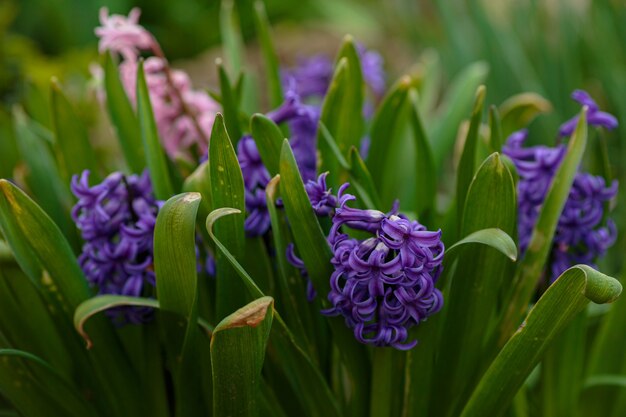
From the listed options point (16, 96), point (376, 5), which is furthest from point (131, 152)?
point (376, 5)

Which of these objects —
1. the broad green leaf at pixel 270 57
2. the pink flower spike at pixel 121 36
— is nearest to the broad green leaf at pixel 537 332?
the broad green leaf at pixel 270 57

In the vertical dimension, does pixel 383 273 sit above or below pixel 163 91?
below

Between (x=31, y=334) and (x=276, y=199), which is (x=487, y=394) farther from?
(x=31, y=334)

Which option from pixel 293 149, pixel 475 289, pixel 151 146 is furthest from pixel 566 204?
pixel 151 146

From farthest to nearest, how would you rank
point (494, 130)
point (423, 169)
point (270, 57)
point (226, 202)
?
point (270, 57) → point (423, 169) → point (494, 130) → point (226, 202)

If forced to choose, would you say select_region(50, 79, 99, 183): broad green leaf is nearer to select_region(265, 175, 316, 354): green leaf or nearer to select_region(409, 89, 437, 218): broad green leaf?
select_region(265, 175, 316, 354): green leaf

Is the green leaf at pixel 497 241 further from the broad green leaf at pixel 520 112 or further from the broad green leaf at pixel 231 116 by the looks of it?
the broad green leaf at pixel 520 112

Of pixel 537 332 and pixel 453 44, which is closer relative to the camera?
pixel 537 332

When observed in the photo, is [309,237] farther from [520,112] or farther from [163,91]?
[520,112]
